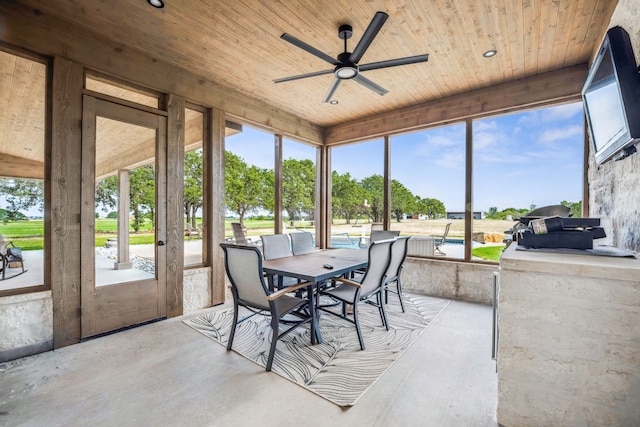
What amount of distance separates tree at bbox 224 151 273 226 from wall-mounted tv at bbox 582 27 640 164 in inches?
156

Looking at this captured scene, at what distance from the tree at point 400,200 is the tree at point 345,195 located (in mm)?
751

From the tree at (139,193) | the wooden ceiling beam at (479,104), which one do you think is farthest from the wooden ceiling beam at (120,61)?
the wooden ceiling beam at (479,104)

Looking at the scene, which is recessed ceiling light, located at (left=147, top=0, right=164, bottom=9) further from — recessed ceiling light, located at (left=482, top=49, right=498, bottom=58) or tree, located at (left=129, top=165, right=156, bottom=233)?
recessed ceiling light, located at (left=482, top=49, right=498, bottom=58)

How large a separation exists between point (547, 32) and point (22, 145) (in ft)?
18.2

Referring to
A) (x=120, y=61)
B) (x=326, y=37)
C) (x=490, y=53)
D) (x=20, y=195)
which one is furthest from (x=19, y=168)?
(x=490, y=53)

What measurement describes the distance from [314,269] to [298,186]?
2915 mm

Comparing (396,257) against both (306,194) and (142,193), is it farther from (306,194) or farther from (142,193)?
(142,193)

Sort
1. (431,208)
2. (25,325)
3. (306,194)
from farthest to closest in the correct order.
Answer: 1. (306,194)
2. (431,208)
3. (25,325)

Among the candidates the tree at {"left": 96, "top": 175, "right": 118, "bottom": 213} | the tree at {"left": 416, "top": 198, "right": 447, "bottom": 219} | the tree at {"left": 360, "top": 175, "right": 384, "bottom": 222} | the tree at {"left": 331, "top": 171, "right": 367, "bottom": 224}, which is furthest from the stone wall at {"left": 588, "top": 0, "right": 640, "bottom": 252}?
the tree at {"left": 96, "top": 175, "right": 118, "bottom": 213}

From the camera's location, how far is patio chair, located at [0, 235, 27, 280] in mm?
2490

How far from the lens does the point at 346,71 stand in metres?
2.65

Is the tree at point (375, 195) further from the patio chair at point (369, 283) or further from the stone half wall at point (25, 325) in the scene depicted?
the stone half wall at point (25, 325)

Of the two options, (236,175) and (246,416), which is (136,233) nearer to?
(236,175)

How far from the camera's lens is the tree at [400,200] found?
5.11 m
